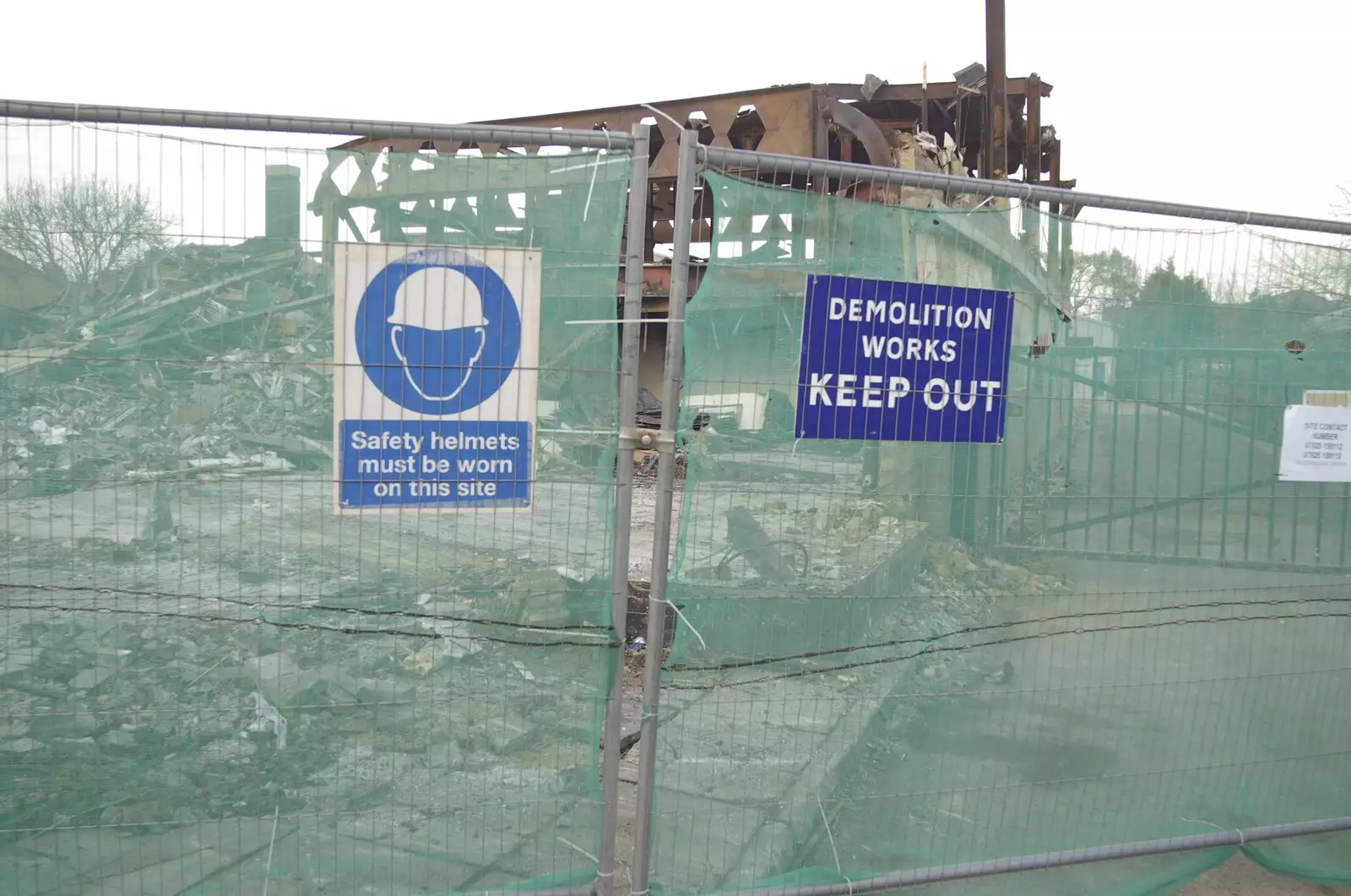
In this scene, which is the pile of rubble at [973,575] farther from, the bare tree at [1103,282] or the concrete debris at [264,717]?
the concrete debris at [264,717]

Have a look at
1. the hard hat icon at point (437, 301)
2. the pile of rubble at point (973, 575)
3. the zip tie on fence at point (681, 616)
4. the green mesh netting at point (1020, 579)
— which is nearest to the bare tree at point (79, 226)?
the hard hat icon at point (437, 301)

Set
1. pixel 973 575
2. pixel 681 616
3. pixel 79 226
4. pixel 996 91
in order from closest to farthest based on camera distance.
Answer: pixel 79 226
pixel 681 616
pixel 973 575
pixel 996 91

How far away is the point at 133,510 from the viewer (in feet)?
9.62

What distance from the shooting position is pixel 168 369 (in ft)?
9.54

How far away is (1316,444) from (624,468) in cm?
292

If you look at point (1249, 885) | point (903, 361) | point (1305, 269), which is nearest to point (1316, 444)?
point (1305, 269)

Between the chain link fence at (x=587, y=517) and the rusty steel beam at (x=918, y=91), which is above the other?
the rusty steel beam at (x=918, y=91)

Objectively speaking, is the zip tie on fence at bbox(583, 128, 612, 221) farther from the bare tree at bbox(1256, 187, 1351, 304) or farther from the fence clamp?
the bare tree at bbox(1256, 187, 1351, 304)

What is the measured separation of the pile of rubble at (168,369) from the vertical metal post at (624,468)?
2.93ft

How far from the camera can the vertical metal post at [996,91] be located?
443 inches

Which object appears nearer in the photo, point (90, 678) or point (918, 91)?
point (90, 678)

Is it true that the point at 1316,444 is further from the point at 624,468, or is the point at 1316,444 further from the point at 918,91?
the point at 918,91

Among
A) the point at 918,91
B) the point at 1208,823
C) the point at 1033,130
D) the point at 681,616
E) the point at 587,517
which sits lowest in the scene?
the point at 1208,823

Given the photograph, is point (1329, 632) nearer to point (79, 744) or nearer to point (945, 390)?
point (945, 390)
